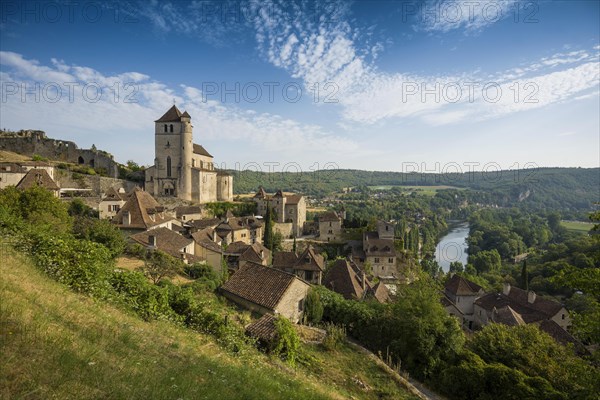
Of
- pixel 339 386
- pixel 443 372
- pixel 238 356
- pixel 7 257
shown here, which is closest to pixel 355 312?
pixel 443 372

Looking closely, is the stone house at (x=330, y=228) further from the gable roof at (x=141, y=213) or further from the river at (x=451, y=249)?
the river at (x=451, y=249)

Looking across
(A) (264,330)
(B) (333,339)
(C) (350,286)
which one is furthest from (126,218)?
(B) (333,339)

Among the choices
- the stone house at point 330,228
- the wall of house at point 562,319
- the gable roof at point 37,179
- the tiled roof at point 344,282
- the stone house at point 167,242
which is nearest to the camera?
the stone house at point 167,242

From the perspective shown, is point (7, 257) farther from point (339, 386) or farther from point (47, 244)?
point (339, 386)

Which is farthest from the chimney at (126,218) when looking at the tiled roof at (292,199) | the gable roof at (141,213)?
the tiled roof at (292,199)

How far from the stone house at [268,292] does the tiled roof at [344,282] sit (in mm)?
8074

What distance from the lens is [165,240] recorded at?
2516 centimetres

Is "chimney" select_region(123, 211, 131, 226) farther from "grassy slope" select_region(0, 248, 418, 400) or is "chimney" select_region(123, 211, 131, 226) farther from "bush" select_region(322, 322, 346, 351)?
"bush" select_region(322, 322, 346, 351)

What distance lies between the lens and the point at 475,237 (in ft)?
312

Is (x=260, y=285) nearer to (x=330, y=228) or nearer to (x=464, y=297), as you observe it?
(x=464, y=297)

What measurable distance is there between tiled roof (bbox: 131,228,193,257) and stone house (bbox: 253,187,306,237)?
25585mm

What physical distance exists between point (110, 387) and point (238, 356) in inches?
195

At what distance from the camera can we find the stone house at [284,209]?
52.1m

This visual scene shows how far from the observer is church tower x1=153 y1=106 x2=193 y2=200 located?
45.1 metres
